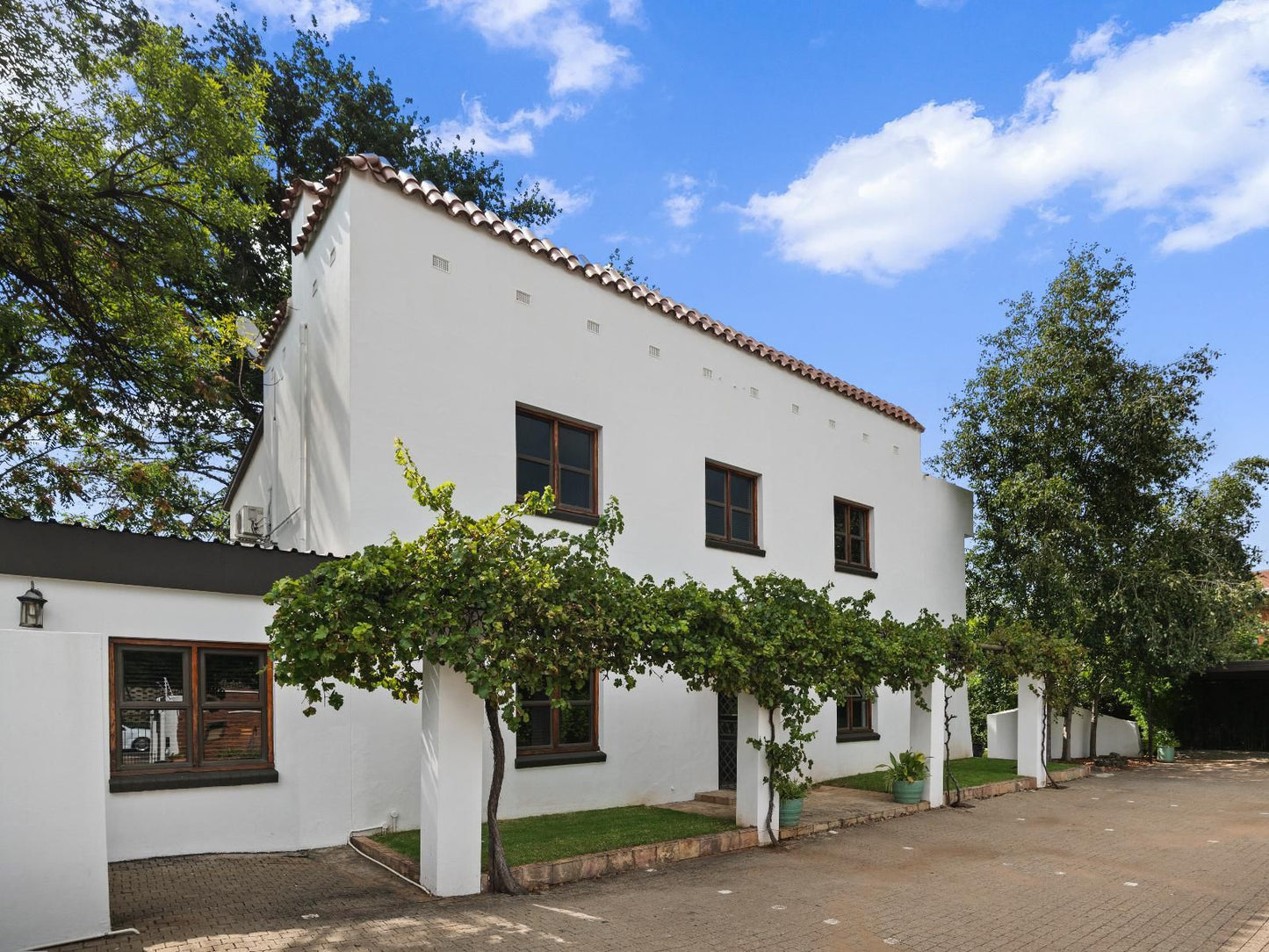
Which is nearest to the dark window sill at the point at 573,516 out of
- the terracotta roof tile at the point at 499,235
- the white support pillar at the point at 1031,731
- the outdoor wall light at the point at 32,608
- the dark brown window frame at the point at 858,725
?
the terracotta roof tile at the point at 499,235

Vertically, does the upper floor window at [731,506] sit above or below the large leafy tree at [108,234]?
below

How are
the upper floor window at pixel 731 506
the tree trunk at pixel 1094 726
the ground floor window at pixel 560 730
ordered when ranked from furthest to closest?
the tree trunk at pixel 1094 726, the upper floor window at pixel 731 506, the ground floor window at pixel 560 730

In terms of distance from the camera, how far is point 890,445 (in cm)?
1672

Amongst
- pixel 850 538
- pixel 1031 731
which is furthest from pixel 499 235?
pixel 1031 731

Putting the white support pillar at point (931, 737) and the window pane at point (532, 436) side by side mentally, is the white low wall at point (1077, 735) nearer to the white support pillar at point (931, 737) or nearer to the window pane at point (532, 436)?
the white support pillar at point (931, 737)

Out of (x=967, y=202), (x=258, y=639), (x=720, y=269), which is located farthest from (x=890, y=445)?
(x=258, y=639)

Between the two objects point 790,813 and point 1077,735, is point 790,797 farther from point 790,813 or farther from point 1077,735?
point 1077,735

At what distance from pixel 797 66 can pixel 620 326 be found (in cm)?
388

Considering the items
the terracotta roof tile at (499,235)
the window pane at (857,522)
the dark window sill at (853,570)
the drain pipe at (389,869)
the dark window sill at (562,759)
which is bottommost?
the drain pipe at (389,869)

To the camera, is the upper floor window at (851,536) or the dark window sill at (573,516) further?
the upper floor window at (851,536)

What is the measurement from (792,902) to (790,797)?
2.49 m

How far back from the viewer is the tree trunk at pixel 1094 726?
18.1m

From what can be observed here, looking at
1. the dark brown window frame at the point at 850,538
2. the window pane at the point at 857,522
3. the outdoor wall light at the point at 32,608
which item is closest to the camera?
the outdoor wall light at the point at 32,608

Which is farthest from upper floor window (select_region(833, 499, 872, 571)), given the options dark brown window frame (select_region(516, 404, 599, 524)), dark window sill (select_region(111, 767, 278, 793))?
dark window sill (select_region(111, 767, 278, 793))
